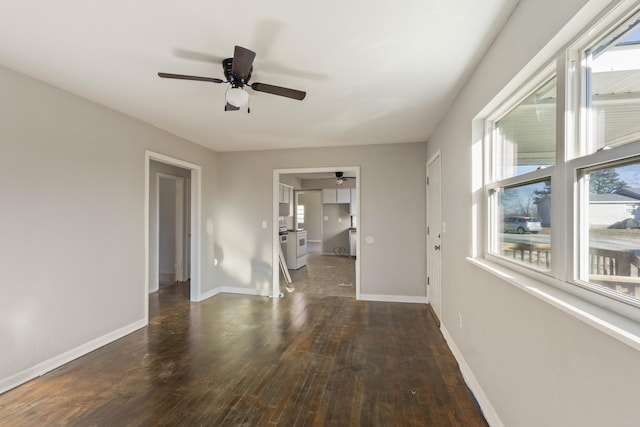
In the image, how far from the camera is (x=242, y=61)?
1.87 m

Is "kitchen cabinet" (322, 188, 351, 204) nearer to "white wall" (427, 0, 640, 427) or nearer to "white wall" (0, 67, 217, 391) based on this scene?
"white wall" (0, 67, 217, 391)

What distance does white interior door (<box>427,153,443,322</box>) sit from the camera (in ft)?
11.7

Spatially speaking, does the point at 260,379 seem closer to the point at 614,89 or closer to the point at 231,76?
the point at 231,76

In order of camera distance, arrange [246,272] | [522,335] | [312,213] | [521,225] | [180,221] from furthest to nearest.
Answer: [312,213] < [180,221] < [246,272] < [521,225] < [522,335]

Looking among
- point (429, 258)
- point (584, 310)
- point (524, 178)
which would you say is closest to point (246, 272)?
point (429, 258)

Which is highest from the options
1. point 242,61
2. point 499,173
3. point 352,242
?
point 242,61

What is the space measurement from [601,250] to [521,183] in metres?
0.66

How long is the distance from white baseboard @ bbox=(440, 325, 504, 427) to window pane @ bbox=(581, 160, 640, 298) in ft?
3.88

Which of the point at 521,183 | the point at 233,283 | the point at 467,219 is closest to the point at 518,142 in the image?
the point at 521,183

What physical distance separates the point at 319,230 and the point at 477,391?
837cm

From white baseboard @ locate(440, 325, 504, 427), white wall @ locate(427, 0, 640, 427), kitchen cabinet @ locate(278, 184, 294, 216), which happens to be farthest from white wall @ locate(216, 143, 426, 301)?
white baseboard @ locate(440, 325, 504, 427)

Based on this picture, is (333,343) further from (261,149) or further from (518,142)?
(261,149)

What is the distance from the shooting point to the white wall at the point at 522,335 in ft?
3.12

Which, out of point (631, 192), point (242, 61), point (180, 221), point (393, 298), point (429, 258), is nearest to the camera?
point (631, 192)
